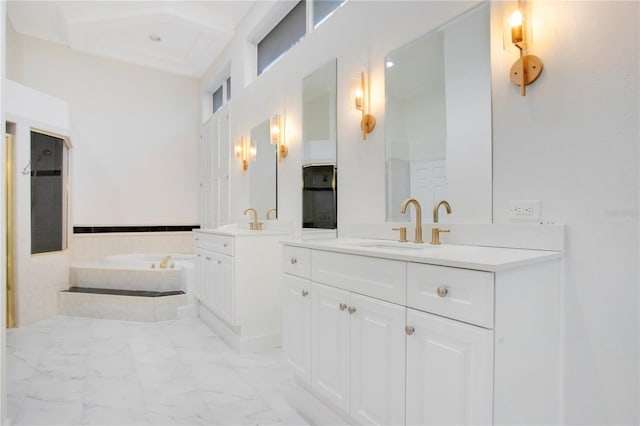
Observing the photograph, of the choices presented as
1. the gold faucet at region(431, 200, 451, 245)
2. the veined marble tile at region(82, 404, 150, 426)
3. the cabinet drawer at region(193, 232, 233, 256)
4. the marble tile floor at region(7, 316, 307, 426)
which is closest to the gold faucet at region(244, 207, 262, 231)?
the cabinet drawer at region(193, 232, 233, 256)

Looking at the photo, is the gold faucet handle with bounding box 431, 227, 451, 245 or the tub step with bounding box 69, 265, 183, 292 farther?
the tub step with bounding box 69, 265, 183, 292

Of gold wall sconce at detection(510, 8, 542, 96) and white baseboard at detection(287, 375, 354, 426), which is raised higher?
gold wall sconce at detection(510, 8, 542, 96)

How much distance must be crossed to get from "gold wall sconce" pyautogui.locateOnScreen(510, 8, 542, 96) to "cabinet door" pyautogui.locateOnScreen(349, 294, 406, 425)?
3.40ft

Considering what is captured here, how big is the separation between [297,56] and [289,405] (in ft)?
8.65

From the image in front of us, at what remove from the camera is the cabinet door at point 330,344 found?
1.61 m

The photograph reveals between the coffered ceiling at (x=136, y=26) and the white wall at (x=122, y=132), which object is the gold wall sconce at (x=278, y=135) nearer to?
the coffered ceiling at (x=136, y=26)

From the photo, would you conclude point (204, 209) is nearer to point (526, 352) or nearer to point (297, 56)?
point (297, 56)

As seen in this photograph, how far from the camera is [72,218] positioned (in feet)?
16.1

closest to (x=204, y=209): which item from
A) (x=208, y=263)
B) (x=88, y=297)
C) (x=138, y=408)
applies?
(x=88, y=297)

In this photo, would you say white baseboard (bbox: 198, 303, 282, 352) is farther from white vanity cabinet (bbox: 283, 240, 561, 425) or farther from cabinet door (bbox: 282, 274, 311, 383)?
white vanity cabinet (bbox: 283, 240, 561, 425)

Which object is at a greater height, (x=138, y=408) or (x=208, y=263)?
(x=208, y=263)

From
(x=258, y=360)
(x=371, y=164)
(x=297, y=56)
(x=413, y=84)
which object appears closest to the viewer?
(x=413, y=84)

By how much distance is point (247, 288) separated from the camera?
289cm

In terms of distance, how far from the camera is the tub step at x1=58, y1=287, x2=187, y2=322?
12.3 ft
